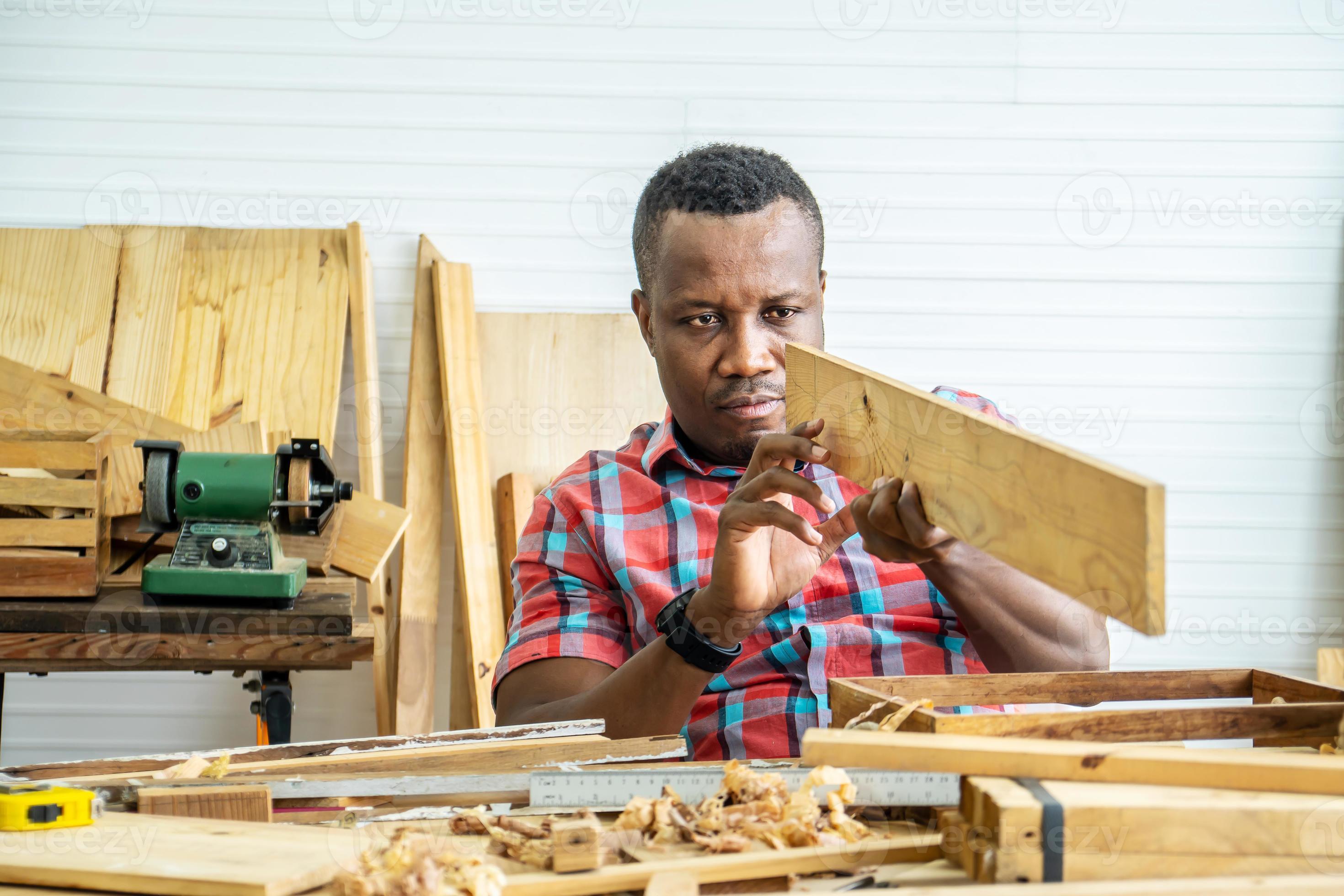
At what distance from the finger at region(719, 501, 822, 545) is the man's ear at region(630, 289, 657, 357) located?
615 millimetres

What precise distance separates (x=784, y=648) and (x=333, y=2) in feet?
8.61

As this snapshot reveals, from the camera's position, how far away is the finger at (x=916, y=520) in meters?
1.16

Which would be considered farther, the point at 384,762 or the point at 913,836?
the point at 384,762

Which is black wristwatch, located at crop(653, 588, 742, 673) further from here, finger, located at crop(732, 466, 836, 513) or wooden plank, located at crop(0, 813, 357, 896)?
wooden plank, located at crop(0, 813, 357, 896)

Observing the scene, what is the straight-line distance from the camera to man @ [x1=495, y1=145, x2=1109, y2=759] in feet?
4.90

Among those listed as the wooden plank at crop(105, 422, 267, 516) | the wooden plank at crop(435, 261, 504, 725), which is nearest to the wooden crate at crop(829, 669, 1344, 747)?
the wooden plank at crop(105, 422, 267, 516)

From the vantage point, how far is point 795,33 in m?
3.29

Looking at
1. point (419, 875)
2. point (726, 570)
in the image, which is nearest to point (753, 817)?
point (419, 875)

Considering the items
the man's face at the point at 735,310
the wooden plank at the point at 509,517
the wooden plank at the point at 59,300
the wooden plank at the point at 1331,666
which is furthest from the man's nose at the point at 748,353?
the wooden plank at the point at 1331,666

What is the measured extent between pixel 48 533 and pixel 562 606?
1003 millimetres

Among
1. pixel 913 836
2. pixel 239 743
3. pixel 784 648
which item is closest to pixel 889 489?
pixel 913 836

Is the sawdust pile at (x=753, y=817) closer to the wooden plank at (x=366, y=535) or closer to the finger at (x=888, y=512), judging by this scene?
A: the finger at (x=888, y=512)

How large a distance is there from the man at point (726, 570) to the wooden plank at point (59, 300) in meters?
1.93

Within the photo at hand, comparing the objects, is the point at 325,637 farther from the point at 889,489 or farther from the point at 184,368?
the point at 184,368
